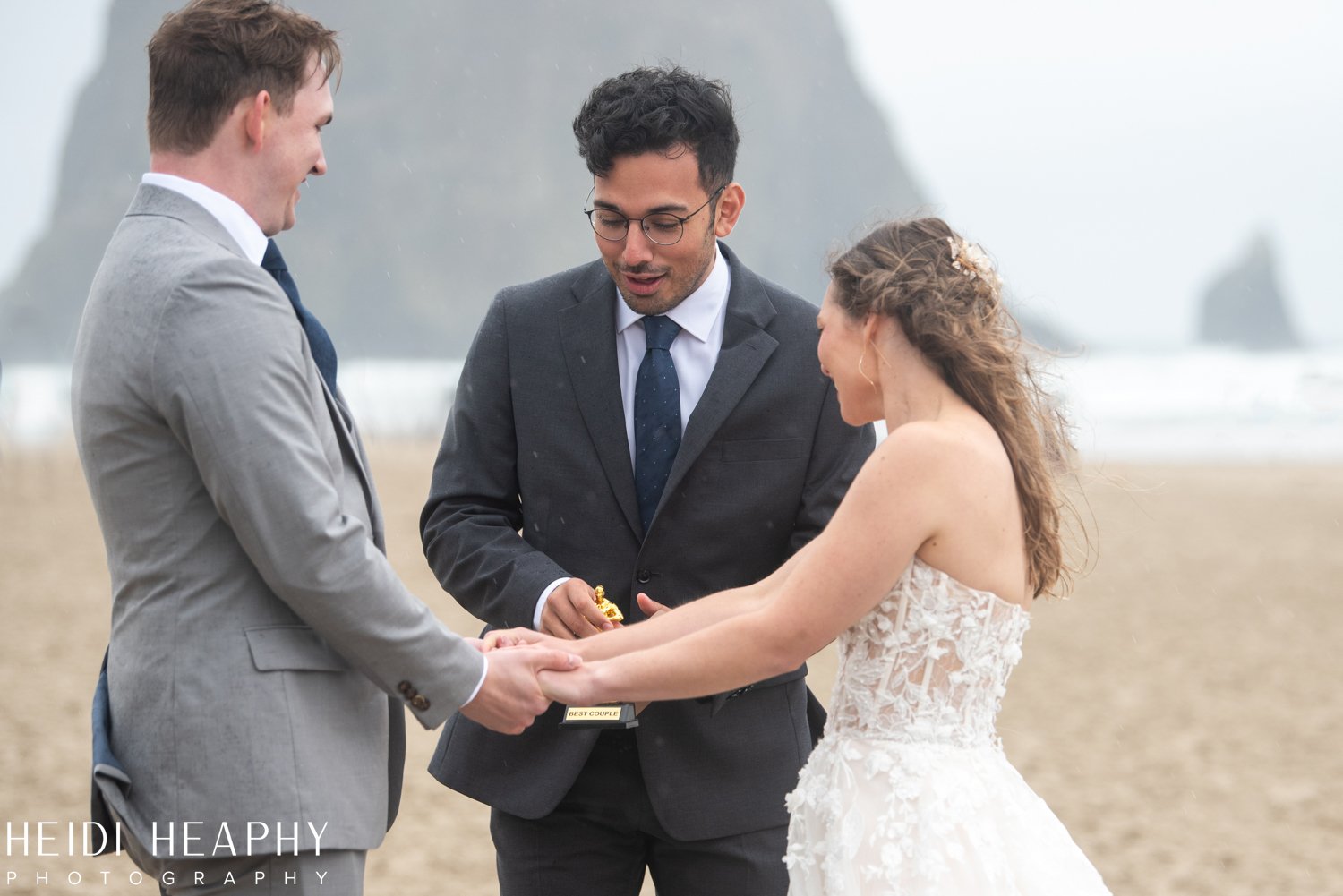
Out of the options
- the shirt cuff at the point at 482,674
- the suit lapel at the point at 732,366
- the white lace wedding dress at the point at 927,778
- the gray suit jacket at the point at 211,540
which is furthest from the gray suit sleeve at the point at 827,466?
the gray suit jacket at the point at 211,540

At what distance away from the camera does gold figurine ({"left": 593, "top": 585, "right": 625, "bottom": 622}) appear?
295cm

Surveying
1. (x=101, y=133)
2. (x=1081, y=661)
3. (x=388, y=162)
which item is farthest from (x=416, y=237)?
(x=1081, y=661)

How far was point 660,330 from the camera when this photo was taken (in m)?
3.15

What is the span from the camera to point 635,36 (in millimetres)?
156125

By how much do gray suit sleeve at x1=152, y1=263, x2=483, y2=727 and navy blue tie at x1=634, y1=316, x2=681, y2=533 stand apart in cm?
83

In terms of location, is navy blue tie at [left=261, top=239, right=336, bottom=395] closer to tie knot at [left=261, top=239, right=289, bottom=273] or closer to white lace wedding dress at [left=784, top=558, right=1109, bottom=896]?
tie knot at [left=261, top=239, right=289, bottom=273]

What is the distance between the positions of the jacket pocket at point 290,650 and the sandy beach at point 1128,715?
1527 mm

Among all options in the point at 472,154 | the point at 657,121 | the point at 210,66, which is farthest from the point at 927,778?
the point at 472,154

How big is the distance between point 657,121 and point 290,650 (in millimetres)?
1388

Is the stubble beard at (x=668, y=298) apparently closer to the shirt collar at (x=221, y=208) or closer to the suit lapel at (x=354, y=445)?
the suit lapel at (x=354, y=445)

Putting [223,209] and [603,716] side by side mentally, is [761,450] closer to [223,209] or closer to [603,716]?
[603,716]

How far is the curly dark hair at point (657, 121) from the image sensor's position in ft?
9.84

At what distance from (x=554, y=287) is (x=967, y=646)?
131cm

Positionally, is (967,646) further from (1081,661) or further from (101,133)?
(101,133)
